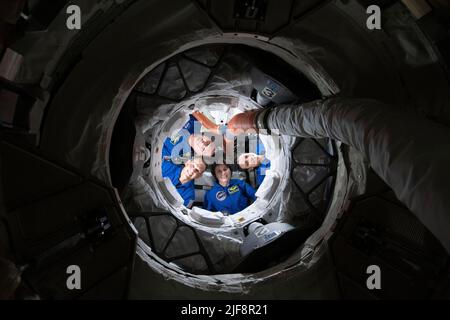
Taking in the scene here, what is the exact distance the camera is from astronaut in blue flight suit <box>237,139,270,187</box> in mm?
5219

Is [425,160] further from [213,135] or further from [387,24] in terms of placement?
[213,135]

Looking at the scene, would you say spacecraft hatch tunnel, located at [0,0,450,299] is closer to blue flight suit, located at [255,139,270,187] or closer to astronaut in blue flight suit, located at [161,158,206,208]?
astronaut in blue flight suit, located at [161,158,206,208]

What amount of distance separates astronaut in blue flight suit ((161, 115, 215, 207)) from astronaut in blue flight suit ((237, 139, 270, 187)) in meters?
0.51

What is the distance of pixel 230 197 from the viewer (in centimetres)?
536

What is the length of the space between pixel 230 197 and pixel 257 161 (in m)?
0.72

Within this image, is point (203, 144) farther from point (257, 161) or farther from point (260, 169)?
point (260, 169)

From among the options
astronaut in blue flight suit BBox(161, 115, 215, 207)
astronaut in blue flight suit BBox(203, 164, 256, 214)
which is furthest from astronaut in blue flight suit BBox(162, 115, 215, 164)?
astronaut in blue flight suit BBox(203, 164, 256, 214)

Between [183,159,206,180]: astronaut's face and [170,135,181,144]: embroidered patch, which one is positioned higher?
[170,135,181,144]: embroidered patch

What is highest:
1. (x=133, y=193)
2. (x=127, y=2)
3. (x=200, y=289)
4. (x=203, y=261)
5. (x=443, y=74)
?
(x=127, y=2)

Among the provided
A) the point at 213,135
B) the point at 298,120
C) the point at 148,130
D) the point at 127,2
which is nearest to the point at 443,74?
the point at 298,120

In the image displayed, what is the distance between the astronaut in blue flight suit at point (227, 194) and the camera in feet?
17.5

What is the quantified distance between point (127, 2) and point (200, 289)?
2.05 metres

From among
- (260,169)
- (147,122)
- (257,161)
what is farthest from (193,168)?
(147,122)

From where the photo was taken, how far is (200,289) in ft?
8.30
